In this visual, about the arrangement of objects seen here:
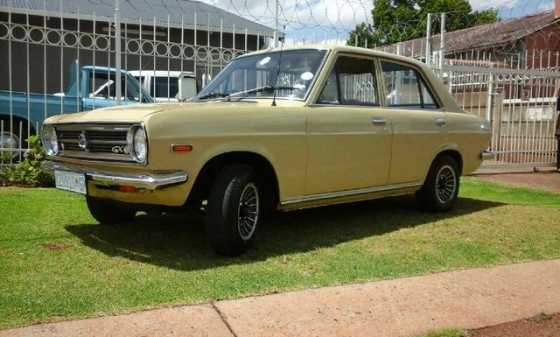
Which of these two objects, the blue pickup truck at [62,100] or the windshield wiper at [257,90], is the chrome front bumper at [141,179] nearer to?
the windshield wiper at [257,90]

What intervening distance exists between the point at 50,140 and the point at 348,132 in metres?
2.53

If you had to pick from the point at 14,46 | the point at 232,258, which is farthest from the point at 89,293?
the point at 14,46

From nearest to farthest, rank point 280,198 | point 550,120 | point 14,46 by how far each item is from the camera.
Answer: point 280,198, point 550,120, point 14,46

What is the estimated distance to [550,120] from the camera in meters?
11.8

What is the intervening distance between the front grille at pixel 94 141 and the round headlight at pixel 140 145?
2.5 inches

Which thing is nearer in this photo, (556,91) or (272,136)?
(272,136)

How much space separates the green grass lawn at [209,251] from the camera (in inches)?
144

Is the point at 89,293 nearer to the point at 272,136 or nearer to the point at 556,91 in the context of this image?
the point at 272,136

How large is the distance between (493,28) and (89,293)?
945 inches

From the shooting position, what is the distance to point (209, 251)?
468 centimetres

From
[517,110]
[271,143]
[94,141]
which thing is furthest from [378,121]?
[517,110]

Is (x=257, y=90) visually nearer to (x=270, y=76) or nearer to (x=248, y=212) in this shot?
(x=270, y=76)

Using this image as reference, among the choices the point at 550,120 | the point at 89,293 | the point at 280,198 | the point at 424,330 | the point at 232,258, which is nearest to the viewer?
the point at 424,330

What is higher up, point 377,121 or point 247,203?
point 377,121
